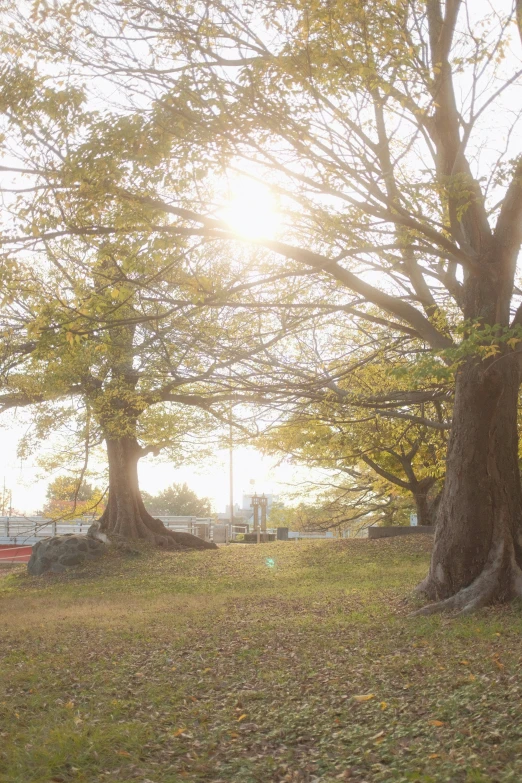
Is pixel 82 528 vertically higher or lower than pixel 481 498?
lower

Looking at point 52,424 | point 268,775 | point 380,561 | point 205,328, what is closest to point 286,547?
point 380,561

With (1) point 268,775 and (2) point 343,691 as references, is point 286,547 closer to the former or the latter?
(2) point 343,691

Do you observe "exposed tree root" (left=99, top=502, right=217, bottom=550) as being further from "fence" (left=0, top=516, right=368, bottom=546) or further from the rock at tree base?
"fence" (left=0, top=516, right=368, bottom=546)

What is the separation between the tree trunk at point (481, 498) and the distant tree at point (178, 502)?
57.9 m

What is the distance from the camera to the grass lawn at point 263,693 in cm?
493

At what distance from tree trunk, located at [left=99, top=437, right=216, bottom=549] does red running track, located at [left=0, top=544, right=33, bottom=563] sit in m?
5.35

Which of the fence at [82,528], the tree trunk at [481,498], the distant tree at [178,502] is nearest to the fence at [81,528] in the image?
the fence at [82,528]

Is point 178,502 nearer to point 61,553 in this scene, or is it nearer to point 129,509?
point 129,509

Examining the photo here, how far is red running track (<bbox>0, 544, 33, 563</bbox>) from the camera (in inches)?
1097

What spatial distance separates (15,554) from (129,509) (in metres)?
7.30

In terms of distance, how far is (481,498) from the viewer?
10172mm

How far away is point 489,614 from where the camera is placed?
31.1 feet

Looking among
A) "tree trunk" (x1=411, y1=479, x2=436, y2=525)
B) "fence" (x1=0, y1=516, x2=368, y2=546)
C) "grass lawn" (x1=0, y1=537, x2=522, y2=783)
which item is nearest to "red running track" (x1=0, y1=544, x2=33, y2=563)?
"fence" (x1=0, y1=516, x2=368, y2=546)

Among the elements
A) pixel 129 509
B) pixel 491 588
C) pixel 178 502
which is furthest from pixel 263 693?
pixel 178 502
